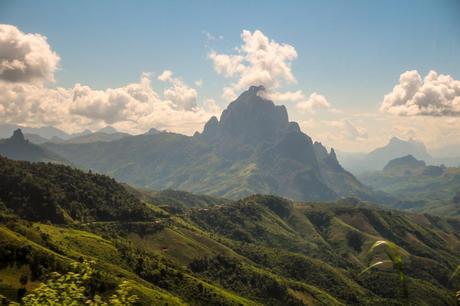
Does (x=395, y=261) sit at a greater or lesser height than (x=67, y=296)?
greater

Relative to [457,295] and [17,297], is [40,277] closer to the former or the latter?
[17,297]

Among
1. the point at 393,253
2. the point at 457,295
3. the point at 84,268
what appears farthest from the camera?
the point at 84,268

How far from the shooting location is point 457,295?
74.3 feet

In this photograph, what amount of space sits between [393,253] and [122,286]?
2299 cm

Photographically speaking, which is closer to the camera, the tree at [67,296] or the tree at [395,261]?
the tree at [395,261]

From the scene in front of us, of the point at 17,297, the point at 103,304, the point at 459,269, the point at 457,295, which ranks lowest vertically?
the point at 17,297

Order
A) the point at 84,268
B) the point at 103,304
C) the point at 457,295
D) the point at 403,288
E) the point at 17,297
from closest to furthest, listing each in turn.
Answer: the point at 403,288, the point at 457,295, the point at 103,304, the point at 84,268, the point at 17,297

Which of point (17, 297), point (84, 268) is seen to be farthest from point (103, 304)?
point (17, 297)

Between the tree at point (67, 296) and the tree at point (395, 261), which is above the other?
the tree at point (395, 261)

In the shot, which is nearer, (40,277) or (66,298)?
(66,298)

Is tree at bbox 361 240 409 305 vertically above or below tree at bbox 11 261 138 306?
above

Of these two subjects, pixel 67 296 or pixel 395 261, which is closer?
pixel 395 261

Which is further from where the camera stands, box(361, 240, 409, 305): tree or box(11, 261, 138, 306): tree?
box(11, 261, 138, 306): tree

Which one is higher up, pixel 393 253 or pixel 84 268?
pixel 393 253
